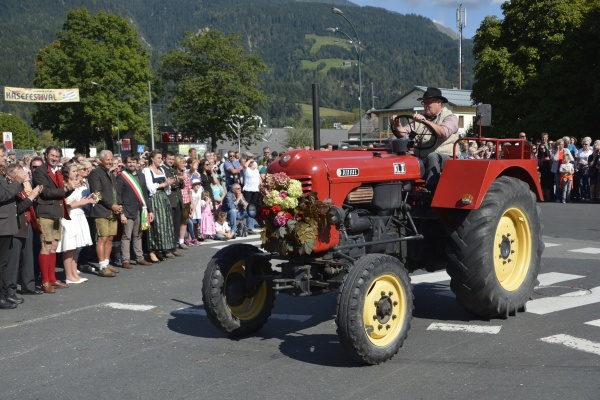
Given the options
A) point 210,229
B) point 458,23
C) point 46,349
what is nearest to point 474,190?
point 46,349

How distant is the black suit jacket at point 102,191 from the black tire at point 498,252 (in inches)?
246

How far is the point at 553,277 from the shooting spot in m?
9.33

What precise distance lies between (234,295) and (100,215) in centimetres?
510

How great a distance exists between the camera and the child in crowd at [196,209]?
47.9 feet

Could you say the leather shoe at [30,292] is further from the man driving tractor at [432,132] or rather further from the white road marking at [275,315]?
the man driving tractor at [432,132]

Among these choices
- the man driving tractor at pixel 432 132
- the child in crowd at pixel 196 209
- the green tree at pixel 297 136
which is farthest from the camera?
the green tree at pixel 297 136

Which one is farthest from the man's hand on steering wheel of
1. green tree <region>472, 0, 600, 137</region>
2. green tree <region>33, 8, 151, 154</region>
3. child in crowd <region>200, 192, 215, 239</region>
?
green tree <region>33, 8, 151, 154</region>

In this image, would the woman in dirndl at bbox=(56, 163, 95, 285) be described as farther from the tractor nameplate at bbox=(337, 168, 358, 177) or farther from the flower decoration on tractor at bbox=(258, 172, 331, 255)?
the tractor nameplate at bbox=(337, 168, 358, 177)

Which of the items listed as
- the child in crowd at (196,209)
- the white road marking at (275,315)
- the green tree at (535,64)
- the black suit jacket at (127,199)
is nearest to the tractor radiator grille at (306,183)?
the white road marking at (275,315)

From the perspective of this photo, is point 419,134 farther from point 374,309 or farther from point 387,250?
point 374,309

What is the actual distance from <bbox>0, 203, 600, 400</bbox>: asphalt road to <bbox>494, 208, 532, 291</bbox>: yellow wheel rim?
1.34 feet

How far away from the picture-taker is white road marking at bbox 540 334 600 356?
605cm

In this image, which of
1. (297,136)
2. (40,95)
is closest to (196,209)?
(40,95)

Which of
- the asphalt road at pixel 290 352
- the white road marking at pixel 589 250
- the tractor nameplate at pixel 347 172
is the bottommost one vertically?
the asphalt road at pixel 290 352
